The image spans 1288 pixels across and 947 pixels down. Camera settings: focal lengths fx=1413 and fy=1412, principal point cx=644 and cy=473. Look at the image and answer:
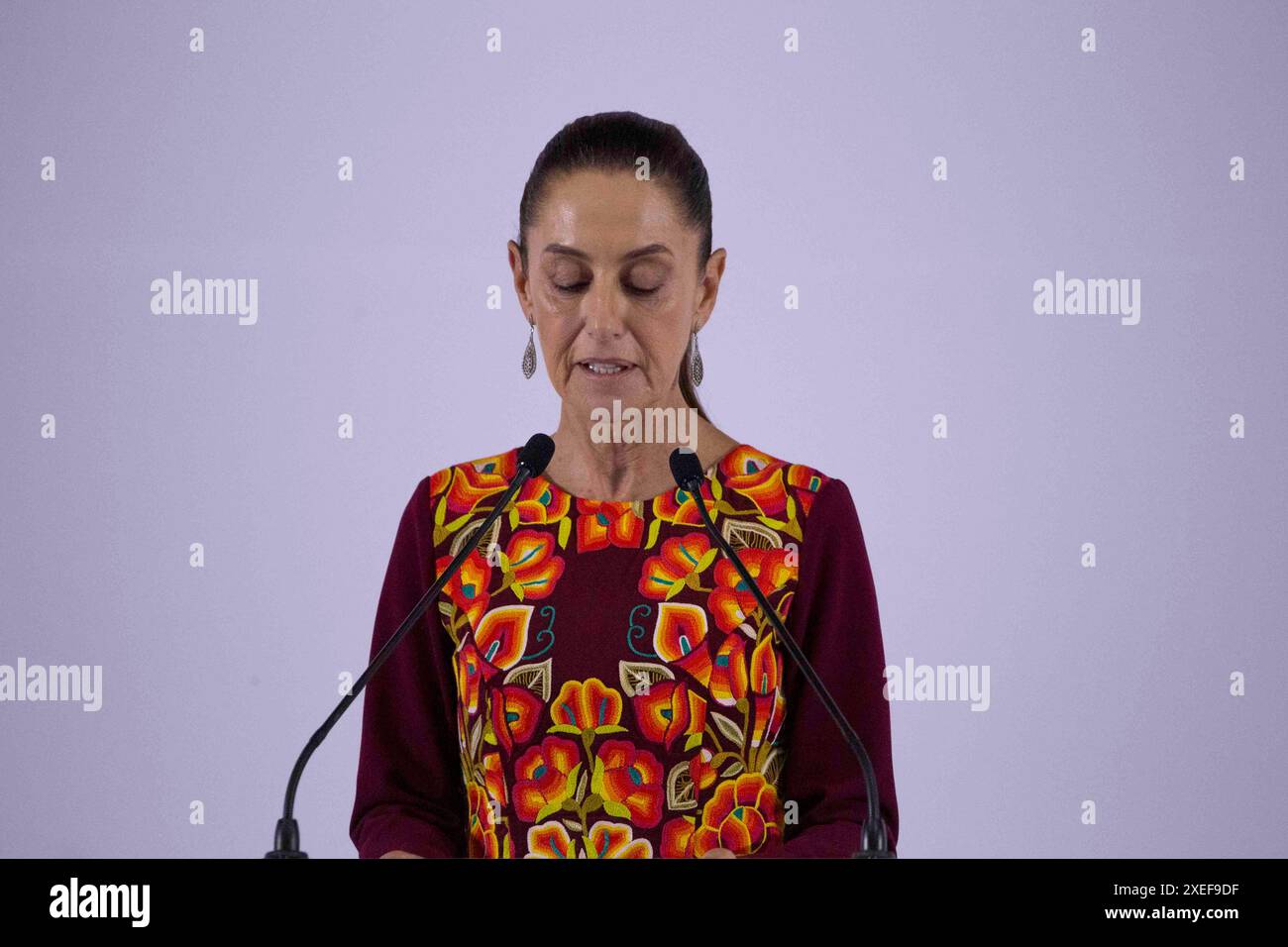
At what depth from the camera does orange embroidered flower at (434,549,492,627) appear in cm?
156

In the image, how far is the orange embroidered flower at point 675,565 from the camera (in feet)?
5.08

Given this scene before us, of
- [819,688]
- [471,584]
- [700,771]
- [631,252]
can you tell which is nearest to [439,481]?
[471,584]

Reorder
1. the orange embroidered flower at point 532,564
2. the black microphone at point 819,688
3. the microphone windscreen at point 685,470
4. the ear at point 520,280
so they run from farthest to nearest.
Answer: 1. the ear at point 520,280
2. the orange embroidered flower at point 532,564
3. the microphone windscreen at point 685,470
4. the black microphone at point 819,688

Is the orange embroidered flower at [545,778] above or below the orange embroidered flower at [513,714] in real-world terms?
below

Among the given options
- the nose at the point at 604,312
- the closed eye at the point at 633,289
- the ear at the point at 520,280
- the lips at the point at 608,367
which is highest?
the ear at the point at 520,280

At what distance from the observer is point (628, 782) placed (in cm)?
148

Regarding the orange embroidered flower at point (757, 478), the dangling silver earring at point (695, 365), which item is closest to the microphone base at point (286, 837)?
the orange embroidered flower at point (757, 478)

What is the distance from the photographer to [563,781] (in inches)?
58.6

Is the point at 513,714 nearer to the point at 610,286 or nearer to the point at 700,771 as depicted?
the point at 700,771

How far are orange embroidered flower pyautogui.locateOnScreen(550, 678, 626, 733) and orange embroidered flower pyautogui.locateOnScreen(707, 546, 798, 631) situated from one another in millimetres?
146

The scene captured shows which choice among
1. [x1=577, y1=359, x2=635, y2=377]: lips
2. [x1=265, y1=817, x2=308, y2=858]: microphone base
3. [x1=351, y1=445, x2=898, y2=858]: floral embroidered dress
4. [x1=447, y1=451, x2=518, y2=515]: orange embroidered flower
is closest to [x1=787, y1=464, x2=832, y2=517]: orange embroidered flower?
[x1=351, y1=445, x2=898, y2=858]: floral embroidered dress

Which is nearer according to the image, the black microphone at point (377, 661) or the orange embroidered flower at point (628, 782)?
the black microphone at point (377, 661)

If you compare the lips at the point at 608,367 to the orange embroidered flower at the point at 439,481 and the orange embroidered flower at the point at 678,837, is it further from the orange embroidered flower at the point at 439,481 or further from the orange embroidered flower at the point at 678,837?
the orange embroidered flower at the point at 678,837

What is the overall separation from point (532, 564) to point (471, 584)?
0.07 metres
